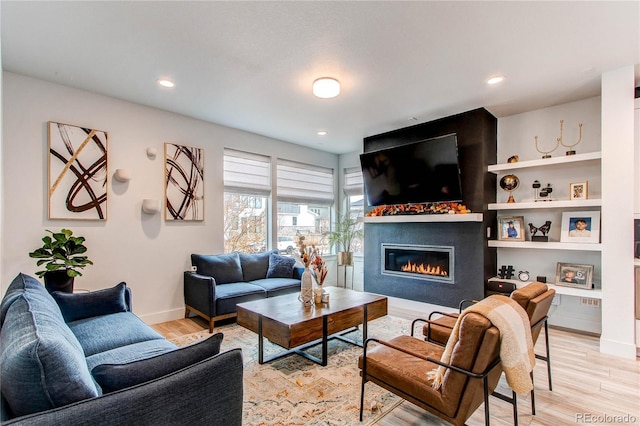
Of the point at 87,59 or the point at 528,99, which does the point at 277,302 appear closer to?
the point at 87,59

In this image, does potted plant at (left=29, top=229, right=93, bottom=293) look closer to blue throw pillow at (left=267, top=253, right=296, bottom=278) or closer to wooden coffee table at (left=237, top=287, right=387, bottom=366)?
wooden coffee table at (left=237, top=287, right=387, bottom=366)

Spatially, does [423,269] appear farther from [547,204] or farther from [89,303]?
[89,303]

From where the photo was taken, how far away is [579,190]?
12.1ft

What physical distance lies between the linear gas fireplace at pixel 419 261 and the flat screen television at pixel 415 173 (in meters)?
0.71

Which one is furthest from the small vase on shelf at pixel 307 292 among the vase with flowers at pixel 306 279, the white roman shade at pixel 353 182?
the white roman shade at pixel 353 182

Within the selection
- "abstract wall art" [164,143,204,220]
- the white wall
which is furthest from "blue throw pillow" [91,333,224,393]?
"abstract wall art" [164,143,204,220]

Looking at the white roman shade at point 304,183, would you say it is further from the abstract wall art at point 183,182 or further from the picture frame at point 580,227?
the picture frame at point 580,227

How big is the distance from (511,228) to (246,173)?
3.98 m

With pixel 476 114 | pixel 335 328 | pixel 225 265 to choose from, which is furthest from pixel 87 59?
pixel 476 114

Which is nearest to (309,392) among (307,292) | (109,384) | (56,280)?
(307,292)

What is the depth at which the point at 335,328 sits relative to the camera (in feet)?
9.37

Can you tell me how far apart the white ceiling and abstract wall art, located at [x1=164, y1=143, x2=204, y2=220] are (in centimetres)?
62

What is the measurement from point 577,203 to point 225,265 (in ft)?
14.4

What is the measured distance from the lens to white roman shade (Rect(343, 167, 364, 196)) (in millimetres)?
6253
